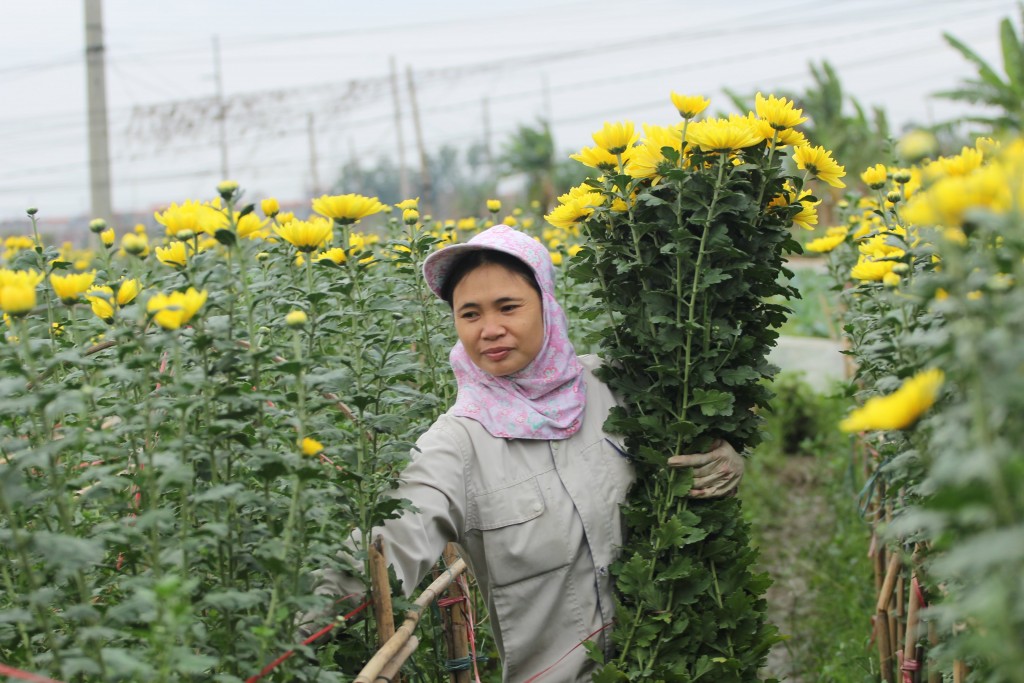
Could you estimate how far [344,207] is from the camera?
1.83 metres

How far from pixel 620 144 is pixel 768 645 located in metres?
1.17

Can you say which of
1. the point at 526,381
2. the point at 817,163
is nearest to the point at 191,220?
the point at 526,381

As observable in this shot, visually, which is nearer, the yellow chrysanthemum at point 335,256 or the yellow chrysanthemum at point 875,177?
the yellow chrysanthemum at point 335,256

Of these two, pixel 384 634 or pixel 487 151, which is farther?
pixel 487 151

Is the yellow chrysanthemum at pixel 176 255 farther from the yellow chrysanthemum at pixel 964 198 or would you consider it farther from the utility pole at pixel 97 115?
the utility pole at pixel 97 115

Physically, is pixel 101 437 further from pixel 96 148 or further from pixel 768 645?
pixel 96 148

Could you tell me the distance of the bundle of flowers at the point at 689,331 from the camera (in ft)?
7.16

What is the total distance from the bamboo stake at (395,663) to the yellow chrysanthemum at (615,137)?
3.66 ft

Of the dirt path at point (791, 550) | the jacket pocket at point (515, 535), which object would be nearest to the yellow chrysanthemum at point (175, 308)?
the jacket pocket at point (515, 535)

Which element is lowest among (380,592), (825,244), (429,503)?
(380,592)

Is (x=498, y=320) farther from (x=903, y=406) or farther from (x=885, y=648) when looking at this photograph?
(x=885, y=648)

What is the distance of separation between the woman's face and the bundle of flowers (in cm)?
16

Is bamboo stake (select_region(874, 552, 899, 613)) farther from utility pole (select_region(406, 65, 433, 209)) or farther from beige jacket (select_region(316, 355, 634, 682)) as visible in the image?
utility pole (select_region(406, 65, 433, 209))

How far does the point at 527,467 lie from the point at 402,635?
0.54 m
